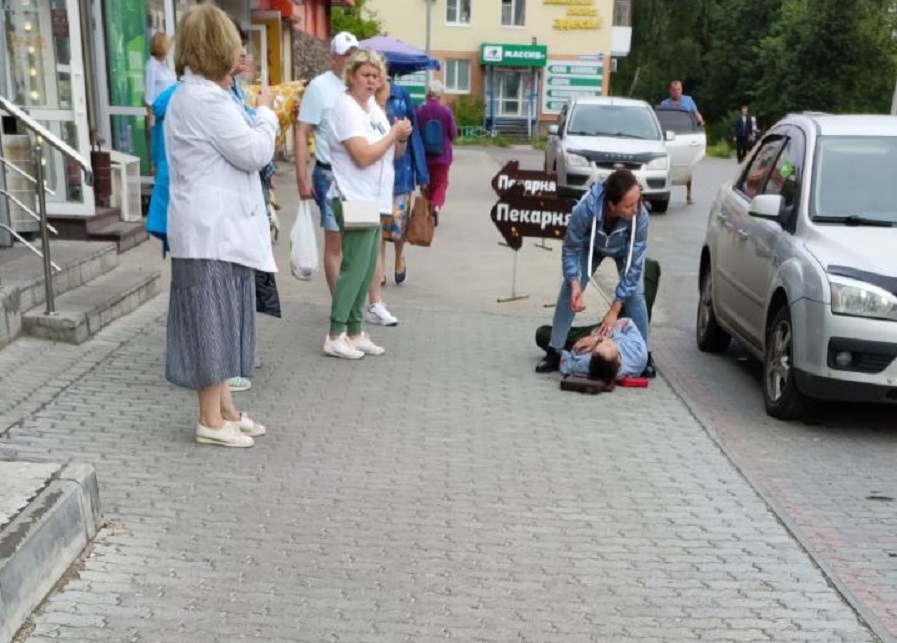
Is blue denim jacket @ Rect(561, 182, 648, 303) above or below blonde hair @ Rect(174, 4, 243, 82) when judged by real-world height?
below

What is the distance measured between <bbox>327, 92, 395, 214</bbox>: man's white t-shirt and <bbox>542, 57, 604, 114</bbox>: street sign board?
41.7 metres

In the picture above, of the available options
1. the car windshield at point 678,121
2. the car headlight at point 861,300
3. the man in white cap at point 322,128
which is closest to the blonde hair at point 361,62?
the man in white cap at point 322,128

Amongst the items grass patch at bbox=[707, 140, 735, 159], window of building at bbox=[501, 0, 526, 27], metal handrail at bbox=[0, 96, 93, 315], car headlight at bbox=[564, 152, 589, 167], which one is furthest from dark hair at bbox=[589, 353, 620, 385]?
window of building at bbox=[501, 0, 526, 27]

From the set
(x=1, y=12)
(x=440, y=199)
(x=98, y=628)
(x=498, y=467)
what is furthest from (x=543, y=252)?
(x=98, y=628)

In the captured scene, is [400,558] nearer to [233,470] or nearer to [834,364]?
[233,470]

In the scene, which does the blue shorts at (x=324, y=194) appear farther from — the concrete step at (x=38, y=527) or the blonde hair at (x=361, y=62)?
the concrete step at (x=38, y=527)

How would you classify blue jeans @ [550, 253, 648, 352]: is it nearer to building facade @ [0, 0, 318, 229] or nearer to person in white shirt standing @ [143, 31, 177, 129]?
building facade @ [0, 0, 318, 229]

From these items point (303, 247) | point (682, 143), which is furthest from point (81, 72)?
point (682, 143)

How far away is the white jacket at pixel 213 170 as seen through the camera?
430 centimetres

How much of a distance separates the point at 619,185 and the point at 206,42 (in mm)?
2839

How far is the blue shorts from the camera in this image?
652 centimetres

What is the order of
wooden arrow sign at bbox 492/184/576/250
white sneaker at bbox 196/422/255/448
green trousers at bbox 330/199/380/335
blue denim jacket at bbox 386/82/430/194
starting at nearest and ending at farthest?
white sneaker at bbox 196/422/255/448
green trousers at bbox 330/199/380/335
blue denim jacket at bbox 386/82/430/194
wooden arrow sign at bbox 492/184/576/250

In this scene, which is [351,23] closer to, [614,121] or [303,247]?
[614,121]

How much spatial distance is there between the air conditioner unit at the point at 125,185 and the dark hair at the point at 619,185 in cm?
571
